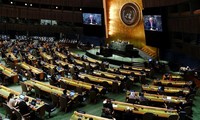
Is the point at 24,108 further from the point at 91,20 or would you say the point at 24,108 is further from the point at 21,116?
the point at 91,20

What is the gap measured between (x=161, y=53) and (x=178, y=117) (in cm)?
2045

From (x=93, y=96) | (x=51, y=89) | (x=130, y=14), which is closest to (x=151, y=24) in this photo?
(x=130, y=14)

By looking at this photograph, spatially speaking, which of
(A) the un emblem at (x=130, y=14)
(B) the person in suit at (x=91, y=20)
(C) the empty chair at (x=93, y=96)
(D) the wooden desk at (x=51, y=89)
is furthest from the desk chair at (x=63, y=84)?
(B) the person in suit at (x=91, y=20)

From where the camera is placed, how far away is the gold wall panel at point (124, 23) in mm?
34812

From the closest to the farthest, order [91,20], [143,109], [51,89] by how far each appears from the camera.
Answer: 1. [143,109]
2. [51,89]
3. [91,20]

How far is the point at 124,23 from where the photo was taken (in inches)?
1455

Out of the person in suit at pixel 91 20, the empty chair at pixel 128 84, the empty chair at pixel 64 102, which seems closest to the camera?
the empty chair at pixel 64 102

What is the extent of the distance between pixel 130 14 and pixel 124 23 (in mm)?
1796

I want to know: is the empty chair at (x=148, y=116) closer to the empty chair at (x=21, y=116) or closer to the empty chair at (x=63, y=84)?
the empty chair at (x=21, y=116)

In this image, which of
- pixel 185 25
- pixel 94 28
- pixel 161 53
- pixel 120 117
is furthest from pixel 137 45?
pixel 120 117

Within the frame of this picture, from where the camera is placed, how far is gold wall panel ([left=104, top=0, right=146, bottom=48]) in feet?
114

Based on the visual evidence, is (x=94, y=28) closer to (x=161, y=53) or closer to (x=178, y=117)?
(x=161, y=53)

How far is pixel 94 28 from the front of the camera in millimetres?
38000

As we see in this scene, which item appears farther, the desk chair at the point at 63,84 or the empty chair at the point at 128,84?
the empty chair at the point at 128,84
